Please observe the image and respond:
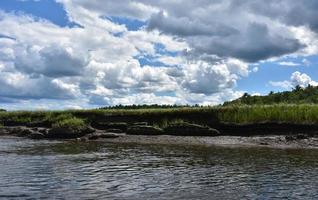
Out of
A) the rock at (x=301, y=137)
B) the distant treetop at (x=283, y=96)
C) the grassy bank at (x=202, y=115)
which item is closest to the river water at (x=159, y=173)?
the rock at (x=301, y=137)

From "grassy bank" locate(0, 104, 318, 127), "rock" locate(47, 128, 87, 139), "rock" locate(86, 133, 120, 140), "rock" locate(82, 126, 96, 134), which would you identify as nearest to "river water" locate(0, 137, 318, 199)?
"grassy bank" locate(0, 104, 318, 127)

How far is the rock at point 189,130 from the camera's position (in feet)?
140

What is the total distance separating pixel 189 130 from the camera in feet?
142

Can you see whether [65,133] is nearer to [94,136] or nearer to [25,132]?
[94,136]

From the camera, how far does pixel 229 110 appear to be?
149ft

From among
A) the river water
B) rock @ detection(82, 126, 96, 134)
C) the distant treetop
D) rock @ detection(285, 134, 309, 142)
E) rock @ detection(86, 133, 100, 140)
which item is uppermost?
the distant treetop

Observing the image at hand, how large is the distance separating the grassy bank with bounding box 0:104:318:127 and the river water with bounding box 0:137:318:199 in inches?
373

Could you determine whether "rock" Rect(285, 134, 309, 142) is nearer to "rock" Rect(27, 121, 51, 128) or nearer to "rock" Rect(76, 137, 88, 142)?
"rock" Rect(76, 137, 88, 142)

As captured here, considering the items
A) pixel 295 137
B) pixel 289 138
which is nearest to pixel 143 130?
pixel 289 138

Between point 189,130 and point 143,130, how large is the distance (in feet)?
14.4

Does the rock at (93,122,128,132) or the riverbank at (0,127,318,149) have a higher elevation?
the rock at (93,122,128,132)

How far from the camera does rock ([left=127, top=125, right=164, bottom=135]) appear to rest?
44447mm

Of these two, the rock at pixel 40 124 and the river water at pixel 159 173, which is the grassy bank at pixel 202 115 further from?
the river water at pixel 159 173

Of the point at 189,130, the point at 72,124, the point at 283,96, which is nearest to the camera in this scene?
the point at 189,130
